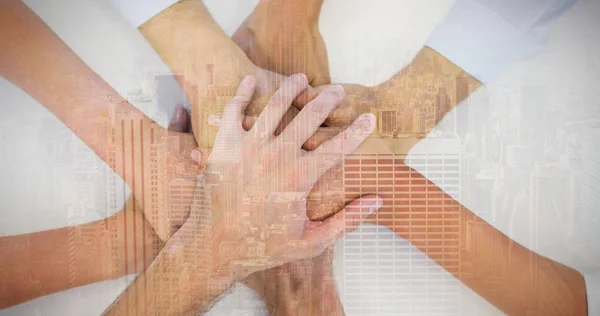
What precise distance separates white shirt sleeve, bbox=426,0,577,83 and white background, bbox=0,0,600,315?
0.05 feet

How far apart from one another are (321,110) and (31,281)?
44cm

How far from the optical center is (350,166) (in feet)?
1.59

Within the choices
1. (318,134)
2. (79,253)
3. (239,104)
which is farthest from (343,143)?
(79,253)

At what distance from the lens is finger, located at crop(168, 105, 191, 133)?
509mm

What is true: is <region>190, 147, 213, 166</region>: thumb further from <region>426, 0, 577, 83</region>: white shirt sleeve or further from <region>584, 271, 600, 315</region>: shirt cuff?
<region>584, 271, 600, 315</region>: shirt cuff

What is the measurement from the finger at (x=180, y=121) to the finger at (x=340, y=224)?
0.64 ft

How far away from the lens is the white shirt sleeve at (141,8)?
1.82 ft

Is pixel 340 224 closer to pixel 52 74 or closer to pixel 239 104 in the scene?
pixel 239 104

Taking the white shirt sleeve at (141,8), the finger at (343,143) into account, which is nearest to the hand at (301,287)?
the finger at (343,143)

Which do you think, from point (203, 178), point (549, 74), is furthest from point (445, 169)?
point (203, 178)

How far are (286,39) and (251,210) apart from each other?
23cm

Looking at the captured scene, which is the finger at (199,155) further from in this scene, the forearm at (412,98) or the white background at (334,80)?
the forearm at (412,98)

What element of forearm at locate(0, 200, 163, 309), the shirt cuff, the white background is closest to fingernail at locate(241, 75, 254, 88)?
the white background

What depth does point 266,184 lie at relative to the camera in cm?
48
